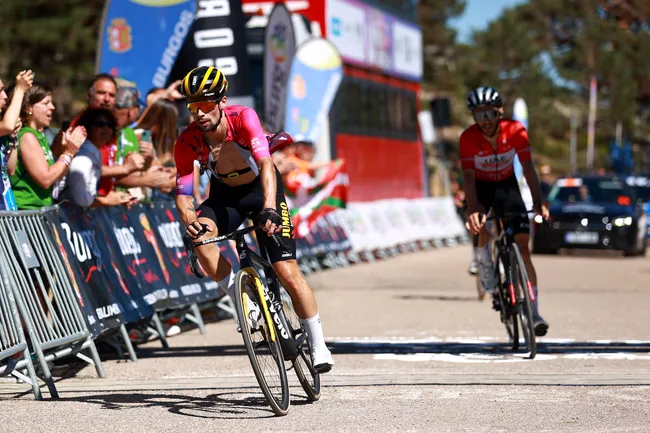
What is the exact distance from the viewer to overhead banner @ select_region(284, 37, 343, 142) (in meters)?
20.4

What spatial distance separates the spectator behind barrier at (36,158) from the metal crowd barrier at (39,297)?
15.4 inches

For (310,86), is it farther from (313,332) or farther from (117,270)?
(313,332)

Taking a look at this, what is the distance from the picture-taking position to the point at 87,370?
10.0 m

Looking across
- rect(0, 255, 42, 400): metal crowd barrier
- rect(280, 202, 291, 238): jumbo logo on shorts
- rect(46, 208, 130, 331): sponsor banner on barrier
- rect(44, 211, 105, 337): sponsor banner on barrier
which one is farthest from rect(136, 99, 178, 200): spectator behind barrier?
rect(280, 202, 291, 238): jumbo logo on shorts

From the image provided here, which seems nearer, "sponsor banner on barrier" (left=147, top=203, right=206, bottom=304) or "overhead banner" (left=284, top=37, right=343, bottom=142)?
"sponsor banner on barrier" (left=147, top=203, right=206, bottom=304)

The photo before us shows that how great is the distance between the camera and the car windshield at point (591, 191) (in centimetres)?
2697

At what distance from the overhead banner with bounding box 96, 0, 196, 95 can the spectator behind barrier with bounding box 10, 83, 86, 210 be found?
17.4 ft

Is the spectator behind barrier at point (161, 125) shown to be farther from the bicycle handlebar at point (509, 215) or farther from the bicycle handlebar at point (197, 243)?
the bicycle handlebar at point (197, 243)

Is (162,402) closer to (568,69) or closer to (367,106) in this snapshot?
(367,106)

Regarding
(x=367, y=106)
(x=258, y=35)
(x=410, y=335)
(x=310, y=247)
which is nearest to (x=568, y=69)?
(x=367, y=106)

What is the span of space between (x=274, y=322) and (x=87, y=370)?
2.83 metres

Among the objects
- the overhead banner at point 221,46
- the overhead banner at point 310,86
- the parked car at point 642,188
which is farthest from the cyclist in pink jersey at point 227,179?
the parked car at point 642,188

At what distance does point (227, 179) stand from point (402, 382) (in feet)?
6.13

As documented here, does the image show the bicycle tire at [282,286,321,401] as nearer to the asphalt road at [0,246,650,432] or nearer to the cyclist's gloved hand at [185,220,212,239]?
the asphalt road at [0,246,650,432]
